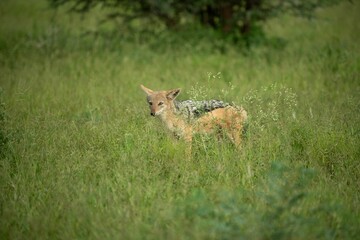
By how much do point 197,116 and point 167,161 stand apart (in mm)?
989

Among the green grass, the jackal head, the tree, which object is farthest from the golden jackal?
the tree

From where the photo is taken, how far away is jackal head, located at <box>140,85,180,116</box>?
677cm

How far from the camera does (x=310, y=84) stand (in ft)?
33.3

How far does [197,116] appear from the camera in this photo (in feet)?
22.1

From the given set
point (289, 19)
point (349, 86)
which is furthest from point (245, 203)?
point (289, 19)

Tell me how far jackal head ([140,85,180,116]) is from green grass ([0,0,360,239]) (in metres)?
0.23

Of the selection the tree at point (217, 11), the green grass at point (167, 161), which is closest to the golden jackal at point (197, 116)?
the green grass at point (167, 161)

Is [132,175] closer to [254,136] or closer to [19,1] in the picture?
[254,136]

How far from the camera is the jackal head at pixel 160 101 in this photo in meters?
6.77

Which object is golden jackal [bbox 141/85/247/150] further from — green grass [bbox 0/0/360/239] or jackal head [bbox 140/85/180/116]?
green grass [bbox 0/0/360/239]

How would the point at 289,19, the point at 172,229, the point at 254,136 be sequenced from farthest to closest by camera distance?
1. the point at 289,19
2. the point at 254,136
3. the point at 172,229

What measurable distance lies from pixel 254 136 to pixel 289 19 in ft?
45.4

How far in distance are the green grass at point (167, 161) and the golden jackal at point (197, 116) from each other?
0.53 feet

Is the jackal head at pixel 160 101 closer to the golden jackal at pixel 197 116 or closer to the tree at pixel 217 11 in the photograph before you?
the golden jackal at pixel 197 116
